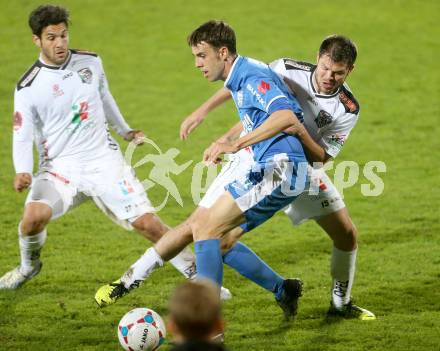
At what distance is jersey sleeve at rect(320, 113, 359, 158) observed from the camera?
21.5ft

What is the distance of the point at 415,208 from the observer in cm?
959

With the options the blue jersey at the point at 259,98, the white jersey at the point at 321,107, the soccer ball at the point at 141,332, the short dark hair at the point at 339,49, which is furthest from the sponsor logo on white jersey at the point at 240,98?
the soccer ball at the point at 141,332

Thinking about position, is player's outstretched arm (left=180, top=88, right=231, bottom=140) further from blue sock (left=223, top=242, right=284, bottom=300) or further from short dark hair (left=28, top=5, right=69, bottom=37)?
short dark hair (left=28, top=5, right=69, bottom=37)

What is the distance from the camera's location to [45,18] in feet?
22.8

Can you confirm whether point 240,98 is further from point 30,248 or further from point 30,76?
point 30,248

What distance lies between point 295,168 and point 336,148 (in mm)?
573

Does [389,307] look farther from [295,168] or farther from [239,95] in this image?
[239,95]

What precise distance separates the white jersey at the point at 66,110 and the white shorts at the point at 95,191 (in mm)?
106

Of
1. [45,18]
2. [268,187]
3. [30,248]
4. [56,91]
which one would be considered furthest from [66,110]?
[268,187]

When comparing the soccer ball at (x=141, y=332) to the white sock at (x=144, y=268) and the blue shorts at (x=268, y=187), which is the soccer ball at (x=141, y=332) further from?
the blue shorts at (x=268, y=187)

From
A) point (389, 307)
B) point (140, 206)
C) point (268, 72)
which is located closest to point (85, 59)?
point (140, 206)

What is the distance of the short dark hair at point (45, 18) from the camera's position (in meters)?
6.95

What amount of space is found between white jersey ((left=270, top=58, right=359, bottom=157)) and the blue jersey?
0.24 meters

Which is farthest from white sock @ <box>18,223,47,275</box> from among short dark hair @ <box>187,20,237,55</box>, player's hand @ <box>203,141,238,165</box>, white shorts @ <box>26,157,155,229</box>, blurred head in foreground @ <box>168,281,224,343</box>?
blurred head in foreground @ <box>168,281,224,343</box>
